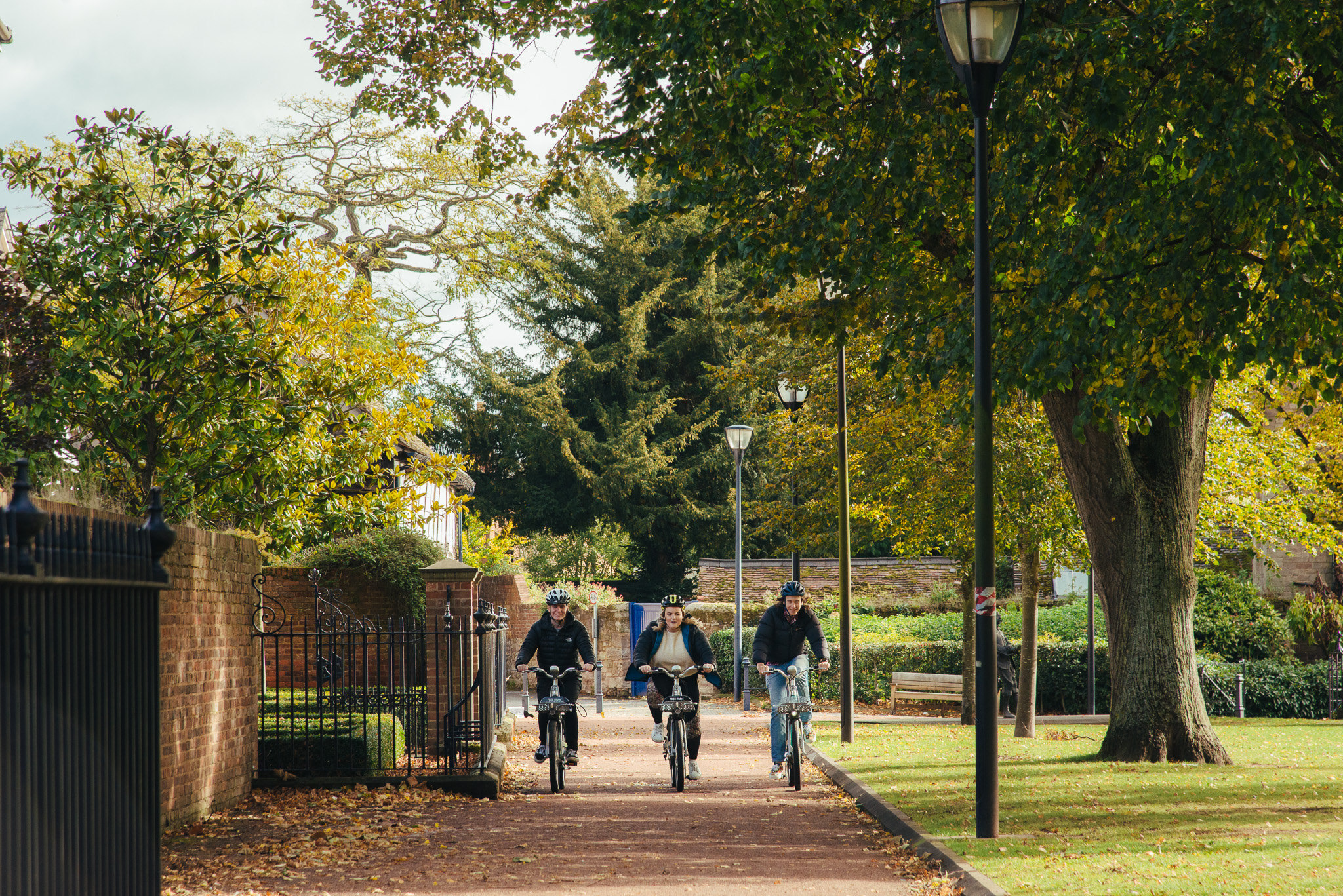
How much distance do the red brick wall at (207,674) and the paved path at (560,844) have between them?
13.3 inches

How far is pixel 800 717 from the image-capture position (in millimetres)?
11797

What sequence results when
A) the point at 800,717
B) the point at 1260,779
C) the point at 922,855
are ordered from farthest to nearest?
the point at 800,717
the point at 1260,779
the point at 922,855

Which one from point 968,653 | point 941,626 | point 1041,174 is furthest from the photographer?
point 941,626

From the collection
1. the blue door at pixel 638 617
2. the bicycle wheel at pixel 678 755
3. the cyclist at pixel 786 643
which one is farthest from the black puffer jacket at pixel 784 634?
the blue door at pixel 638 617

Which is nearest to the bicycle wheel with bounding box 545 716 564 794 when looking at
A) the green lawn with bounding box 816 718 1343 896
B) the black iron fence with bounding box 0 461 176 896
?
the green lawn with bounding box 816 718 1343 896

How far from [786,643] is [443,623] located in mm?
3477

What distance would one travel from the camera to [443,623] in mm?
12148


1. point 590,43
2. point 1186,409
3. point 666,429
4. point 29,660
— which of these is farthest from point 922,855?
point 666,429

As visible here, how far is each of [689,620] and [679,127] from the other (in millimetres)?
5043

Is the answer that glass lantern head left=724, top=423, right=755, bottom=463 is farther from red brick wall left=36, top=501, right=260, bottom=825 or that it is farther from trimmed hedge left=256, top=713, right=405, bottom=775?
red brick wall left=36, top=501, right=260, bottom=825

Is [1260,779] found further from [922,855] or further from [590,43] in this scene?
[590,43]

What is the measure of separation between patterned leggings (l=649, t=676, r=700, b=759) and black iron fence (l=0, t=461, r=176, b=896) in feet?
25.4

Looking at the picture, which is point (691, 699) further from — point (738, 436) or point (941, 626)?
point (941, 626)

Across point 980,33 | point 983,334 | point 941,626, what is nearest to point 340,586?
point 983,334
